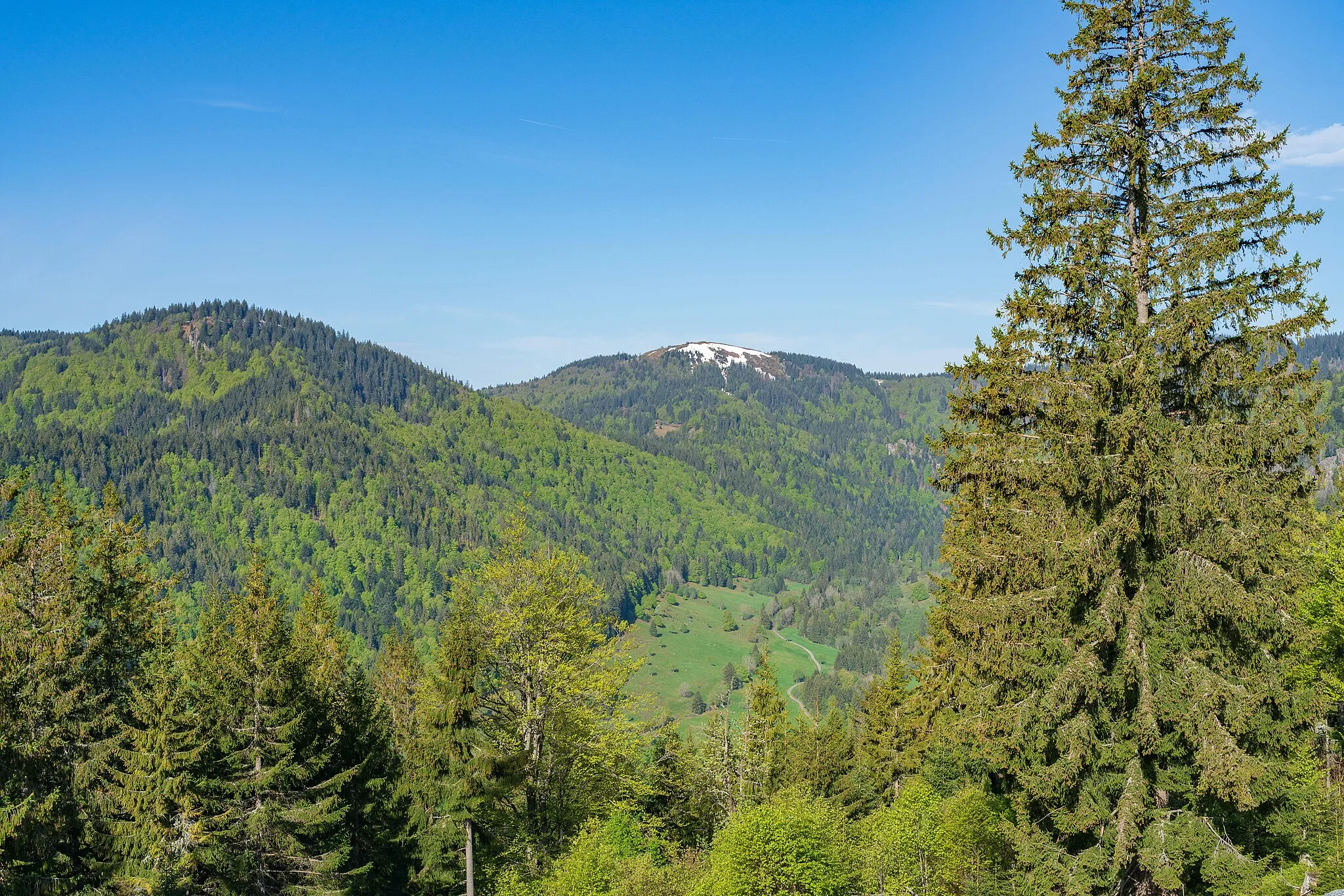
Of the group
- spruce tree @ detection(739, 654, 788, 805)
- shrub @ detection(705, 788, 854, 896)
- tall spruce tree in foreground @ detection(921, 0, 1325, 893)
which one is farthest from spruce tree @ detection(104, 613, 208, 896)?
spruce tree @ detection(739, 654, 788, 805)

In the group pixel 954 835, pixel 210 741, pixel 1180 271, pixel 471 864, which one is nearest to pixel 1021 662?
pixel 1180 271

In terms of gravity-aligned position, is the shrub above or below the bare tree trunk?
above

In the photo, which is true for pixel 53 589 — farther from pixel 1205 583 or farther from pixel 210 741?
pixel 1205 583

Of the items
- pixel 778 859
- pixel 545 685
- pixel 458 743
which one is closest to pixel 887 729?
pixel 545 685

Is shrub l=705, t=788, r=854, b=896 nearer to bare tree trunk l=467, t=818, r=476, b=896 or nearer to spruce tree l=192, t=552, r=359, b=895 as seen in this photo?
bare tree trunk l=467, t=818, r=476, b=896

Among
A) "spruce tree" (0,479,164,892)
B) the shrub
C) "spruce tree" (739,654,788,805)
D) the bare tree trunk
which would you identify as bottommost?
"spruce tree" (739,654,788,805)

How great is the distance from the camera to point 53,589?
25453 millimetres

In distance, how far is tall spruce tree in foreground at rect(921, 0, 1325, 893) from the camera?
12883mm

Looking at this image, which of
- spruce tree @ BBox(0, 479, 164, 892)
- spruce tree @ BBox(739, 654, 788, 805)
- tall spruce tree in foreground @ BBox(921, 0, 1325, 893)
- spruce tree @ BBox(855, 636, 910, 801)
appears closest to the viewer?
tall spruce tree in foreground @ BBox(921, 0, 1325, 893)

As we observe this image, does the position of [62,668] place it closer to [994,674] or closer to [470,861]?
[470,861]

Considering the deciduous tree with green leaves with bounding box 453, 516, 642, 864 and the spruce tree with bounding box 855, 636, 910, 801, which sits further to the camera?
the spruce tree with bounding box 855, 636, 910, 801

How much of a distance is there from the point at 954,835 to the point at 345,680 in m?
24.4

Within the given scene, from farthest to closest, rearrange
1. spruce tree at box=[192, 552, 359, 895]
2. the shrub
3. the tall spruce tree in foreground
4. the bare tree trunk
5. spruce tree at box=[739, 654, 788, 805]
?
spruce tree at box=[739, 654, 788, 805], the bare tree trunk, spruce tree at box=[192, 552, 359, 895], the shrub, the tall spruce tree in foreground

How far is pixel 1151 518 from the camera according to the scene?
1334cm
